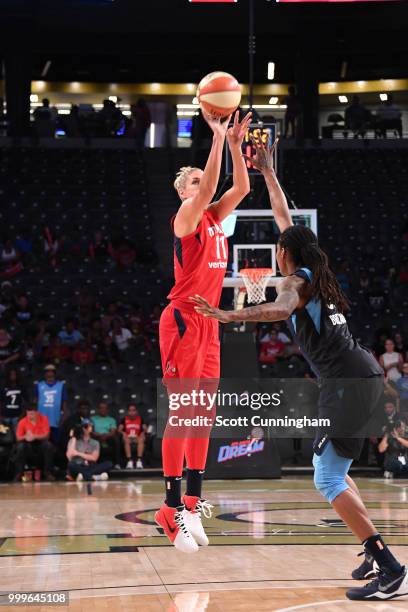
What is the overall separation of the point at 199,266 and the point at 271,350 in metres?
12.3

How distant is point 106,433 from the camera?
15984mm

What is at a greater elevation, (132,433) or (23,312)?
(23,312)

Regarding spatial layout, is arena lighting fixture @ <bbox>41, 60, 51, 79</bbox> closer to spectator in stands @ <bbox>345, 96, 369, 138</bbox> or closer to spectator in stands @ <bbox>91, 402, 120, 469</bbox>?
spectator in stands @ <bbox>345, 96, 369, 138</bbox>

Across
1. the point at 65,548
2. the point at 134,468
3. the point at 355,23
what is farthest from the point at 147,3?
the point at 65,548

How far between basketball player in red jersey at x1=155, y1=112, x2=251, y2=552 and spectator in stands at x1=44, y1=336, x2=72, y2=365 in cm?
1184

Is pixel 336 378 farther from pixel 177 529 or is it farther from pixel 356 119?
pixel 356 119

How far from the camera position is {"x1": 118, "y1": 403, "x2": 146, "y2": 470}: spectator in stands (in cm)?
1609

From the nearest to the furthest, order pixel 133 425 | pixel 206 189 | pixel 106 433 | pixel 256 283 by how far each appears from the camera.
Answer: pixel 206 189, pixel 256 283, pixel 106 433, pixel 133 425

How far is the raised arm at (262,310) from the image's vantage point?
204 inches

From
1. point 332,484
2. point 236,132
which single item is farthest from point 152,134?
point 332,484

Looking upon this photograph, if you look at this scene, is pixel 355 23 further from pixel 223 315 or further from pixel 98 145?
pixel 223 315

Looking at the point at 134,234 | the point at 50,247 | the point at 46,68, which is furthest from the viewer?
the point at 46,68

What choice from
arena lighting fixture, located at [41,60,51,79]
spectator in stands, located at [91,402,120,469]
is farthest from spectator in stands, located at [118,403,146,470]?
arena lighting fixture, located at [41,60,51,79]

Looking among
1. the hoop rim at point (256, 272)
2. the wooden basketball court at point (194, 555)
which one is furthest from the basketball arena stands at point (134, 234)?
the wooden basketball court at point (194, 555)
